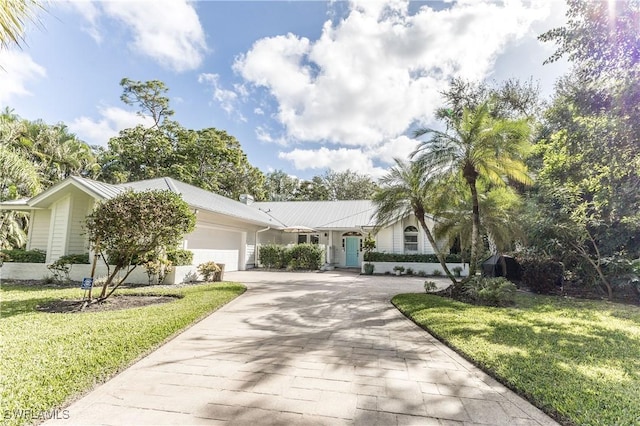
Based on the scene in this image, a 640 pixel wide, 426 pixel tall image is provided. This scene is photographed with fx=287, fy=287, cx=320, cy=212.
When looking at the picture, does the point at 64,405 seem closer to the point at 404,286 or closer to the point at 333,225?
the point at 404,286

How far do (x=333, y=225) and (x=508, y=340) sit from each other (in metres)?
14.9

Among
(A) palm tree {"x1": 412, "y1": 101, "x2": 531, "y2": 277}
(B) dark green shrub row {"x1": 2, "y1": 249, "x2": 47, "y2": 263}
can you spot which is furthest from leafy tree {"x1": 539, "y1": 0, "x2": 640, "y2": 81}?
(B) dark green shrub row {"x1": 2, "y1": 249, "x2": 47, "y2": 263}

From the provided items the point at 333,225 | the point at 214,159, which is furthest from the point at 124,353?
the point at 214,159

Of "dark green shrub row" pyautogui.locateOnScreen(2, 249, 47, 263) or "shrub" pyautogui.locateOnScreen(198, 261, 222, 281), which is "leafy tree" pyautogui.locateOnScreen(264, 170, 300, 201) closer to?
"shrub" pyautogui.locateOnScreen(198, 261, 222, 281)

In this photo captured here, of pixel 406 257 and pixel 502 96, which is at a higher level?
pixel 502 96

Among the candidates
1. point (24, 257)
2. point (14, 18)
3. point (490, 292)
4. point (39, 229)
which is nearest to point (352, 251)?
point (490, 292)

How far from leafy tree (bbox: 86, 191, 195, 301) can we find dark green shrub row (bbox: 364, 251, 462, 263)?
38.3 feet

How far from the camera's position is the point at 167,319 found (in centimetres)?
579

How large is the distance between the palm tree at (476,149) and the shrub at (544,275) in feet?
12.5

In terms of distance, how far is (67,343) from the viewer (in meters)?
4.30

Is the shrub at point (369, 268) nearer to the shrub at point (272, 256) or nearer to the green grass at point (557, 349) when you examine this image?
the shrub at point (272, 256)

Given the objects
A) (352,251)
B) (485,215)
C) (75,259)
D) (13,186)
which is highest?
(13,186)

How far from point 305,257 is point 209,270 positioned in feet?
22.1

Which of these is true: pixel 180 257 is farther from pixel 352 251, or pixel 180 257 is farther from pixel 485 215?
pixel 485 215
